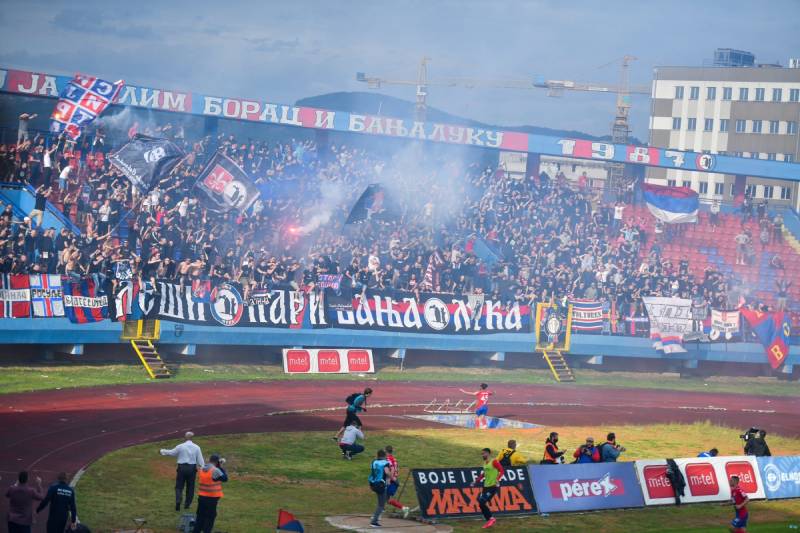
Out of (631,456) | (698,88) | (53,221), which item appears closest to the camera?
(631,456)

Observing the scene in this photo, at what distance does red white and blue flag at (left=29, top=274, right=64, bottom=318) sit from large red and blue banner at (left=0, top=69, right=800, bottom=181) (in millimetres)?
14293

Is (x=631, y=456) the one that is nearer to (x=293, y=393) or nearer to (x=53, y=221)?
(x=293, y=393)

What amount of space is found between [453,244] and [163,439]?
2751cm

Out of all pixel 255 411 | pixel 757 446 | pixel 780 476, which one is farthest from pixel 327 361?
pixel 780 476

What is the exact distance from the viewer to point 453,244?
55.3m

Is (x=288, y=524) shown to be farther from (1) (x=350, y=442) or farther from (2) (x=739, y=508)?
(2) (x=739, y=508)

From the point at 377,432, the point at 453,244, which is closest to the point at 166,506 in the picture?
the point at 377,432

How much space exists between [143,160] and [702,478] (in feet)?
97.5

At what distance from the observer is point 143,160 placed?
155ft

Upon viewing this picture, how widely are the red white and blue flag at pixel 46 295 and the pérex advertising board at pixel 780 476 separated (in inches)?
1001

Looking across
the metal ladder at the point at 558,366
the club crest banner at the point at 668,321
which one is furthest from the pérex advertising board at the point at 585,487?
the club crest banner at the point at 668,321

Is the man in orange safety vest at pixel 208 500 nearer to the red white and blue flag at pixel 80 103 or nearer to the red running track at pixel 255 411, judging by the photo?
the red running track at pixel 255 411

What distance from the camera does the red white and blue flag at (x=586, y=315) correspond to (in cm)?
5291

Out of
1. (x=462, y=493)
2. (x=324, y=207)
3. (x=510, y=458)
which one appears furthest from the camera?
(x=324, y=207)
